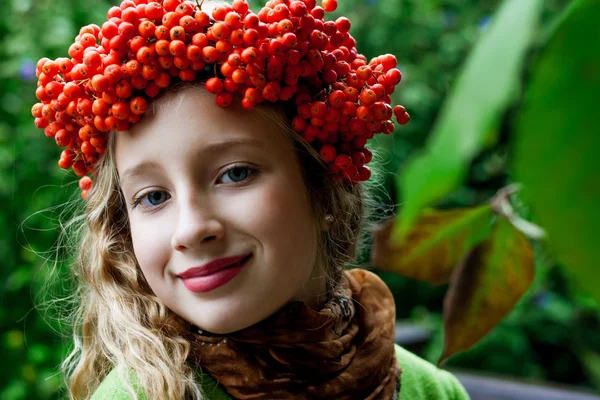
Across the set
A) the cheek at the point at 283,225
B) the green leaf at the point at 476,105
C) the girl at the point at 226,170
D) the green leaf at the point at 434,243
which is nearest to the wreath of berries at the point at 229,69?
the girl at the point at 226,170

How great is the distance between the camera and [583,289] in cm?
14

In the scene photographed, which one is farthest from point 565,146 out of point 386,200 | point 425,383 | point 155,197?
point 386,200

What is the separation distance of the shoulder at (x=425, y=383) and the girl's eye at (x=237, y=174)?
54cm

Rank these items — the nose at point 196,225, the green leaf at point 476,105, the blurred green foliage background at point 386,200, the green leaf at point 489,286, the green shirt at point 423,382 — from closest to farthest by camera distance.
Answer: the green leaf at point 476,105 < the green leaf at point 489,286 < the nose at point 196,225 < the green shirt at point 423,382 < the blurred green foliage background at point 386,200

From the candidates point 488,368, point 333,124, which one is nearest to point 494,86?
point 333,124

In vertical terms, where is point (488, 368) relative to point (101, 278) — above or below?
below

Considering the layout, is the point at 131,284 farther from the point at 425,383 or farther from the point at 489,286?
the point at 489,286

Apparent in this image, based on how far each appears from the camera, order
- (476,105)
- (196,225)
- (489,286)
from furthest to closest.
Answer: (196,225), (489,286), (476,105)

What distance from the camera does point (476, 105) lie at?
0.44 ft

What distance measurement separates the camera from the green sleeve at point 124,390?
3.29 ft

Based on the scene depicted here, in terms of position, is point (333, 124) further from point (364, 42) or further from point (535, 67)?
point (364, 42)

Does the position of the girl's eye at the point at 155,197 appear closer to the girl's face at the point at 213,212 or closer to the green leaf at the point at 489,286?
the girl's face at the point at 213,212

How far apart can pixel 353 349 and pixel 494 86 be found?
1.03 m

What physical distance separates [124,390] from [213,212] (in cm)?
31
